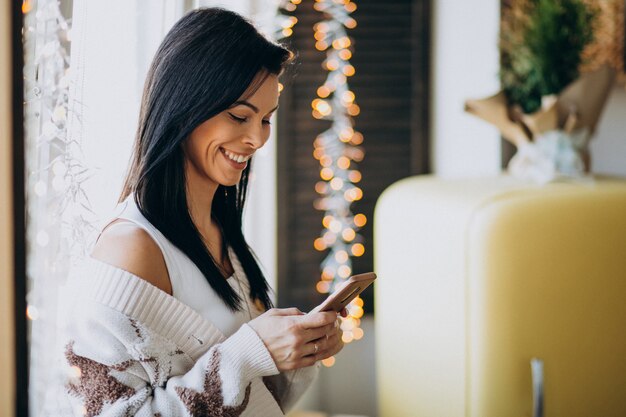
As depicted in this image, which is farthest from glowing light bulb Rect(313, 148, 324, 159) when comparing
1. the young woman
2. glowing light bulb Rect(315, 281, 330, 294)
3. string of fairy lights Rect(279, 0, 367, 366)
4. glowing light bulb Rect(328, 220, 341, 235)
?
the young woman

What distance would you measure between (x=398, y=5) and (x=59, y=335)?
1.59 metres

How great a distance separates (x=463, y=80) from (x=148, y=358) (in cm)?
154

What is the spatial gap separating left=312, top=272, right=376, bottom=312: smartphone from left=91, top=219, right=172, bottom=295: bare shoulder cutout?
25cm

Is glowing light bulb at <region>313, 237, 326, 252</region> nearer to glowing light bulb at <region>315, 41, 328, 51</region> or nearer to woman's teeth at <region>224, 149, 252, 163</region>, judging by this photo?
glowing light bulb at <region>315, 41, 328, 51</region>

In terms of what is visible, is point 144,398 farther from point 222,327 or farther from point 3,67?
point 3,67

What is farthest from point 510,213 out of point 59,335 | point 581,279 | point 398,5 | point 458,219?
point 398,5

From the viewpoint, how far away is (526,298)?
1.40m

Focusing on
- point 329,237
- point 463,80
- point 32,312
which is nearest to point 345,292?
point 32,312

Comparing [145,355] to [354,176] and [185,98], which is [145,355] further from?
[354,176]

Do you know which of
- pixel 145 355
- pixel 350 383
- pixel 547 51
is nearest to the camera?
pixel 145 355

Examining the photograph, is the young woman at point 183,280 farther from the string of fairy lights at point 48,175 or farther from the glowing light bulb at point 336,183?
the glowing light bulb at point 336,183

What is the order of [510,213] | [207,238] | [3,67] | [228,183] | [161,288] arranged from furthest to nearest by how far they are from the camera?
1. [510,213]
2. [207,238]
3. [228,183]
4. [161,288]
5. [3,67]

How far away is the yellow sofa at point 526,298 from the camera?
139 centimetres

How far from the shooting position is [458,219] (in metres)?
1.45
